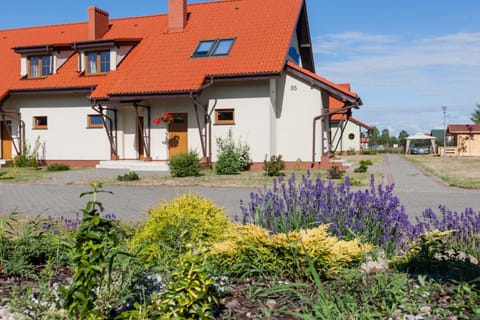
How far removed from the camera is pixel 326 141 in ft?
72.8

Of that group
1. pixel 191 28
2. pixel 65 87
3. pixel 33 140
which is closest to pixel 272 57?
pixel 191 28

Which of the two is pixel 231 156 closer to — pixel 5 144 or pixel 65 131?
pixel 65 131

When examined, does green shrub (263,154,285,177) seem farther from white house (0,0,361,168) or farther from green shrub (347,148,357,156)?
green shrub (347,148,357,156)

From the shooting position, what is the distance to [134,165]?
20938 mm

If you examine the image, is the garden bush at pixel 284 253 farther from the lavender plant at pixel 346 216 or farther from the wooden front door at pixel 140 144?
the wooden front door at pixel 140 144

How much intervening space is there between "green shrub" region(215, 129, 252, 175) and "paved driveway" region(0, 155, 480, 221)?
4.31 m

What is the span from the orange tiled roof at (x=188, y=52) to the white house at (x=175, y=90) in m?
0.06

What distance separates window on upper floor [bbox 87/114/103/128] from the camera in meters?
23.1

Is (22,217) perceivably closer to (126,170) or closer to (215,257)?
(215,257)

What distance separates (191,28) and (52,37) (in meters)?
10.1

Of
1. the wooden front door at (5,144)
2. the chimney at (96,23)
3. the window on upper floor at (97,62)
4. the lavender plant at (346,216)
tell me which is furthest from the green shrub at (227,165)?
the wooden front door at (5,144)

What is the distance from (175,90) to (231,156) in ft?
12.9

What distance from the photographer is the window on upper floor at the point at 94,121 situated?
23.1m

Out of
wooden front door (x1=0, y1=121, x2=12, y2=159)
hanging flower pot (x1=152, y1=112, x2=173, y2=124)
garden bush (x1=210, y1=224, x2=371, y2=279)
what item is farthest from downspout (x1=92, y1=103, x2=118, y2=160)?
garden bush (x1=210, y1=224, x2=371, y2=279)
